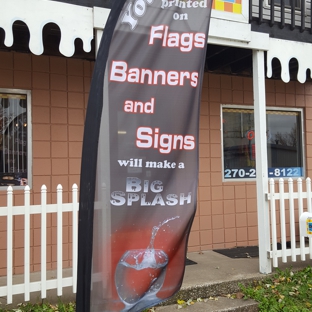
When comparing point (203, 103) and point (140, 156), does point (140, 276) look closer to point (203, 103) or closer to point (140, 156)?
point (140, 156)

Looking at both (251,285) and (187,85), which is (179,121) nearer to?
(187,85)

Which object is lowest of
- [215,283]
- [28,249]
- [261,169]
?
[215,283]

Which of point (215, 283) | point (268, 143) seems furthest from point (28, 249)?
point (268, 143)

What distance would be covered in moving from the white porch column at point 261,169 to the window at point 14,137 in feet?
10.5

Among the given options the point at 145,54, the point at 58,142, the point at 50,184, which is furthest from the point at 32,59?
the point at 145,54

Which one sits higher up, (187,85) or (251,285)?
(187,85)

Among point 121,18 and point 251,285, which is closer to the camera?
point 121,18

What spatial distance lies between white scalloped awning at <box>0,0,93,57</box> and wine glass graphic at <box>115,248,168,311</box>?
2398 millimetres

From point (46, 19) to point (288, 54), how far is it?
3306mm

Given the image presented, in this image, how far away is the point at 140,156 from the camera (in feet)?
8.36

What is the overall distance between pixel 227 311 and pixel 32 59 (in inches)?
164

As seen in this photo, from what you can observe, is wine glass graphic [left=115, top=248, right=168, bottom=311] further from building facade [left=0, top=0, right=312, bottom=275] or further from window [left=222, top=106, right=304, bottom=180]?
window [left=222, top=106, right=304, bottom=180]

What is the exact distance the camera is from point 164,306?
4.14 meters

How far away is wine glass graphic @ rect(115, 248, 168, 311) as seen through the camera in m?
2.47
